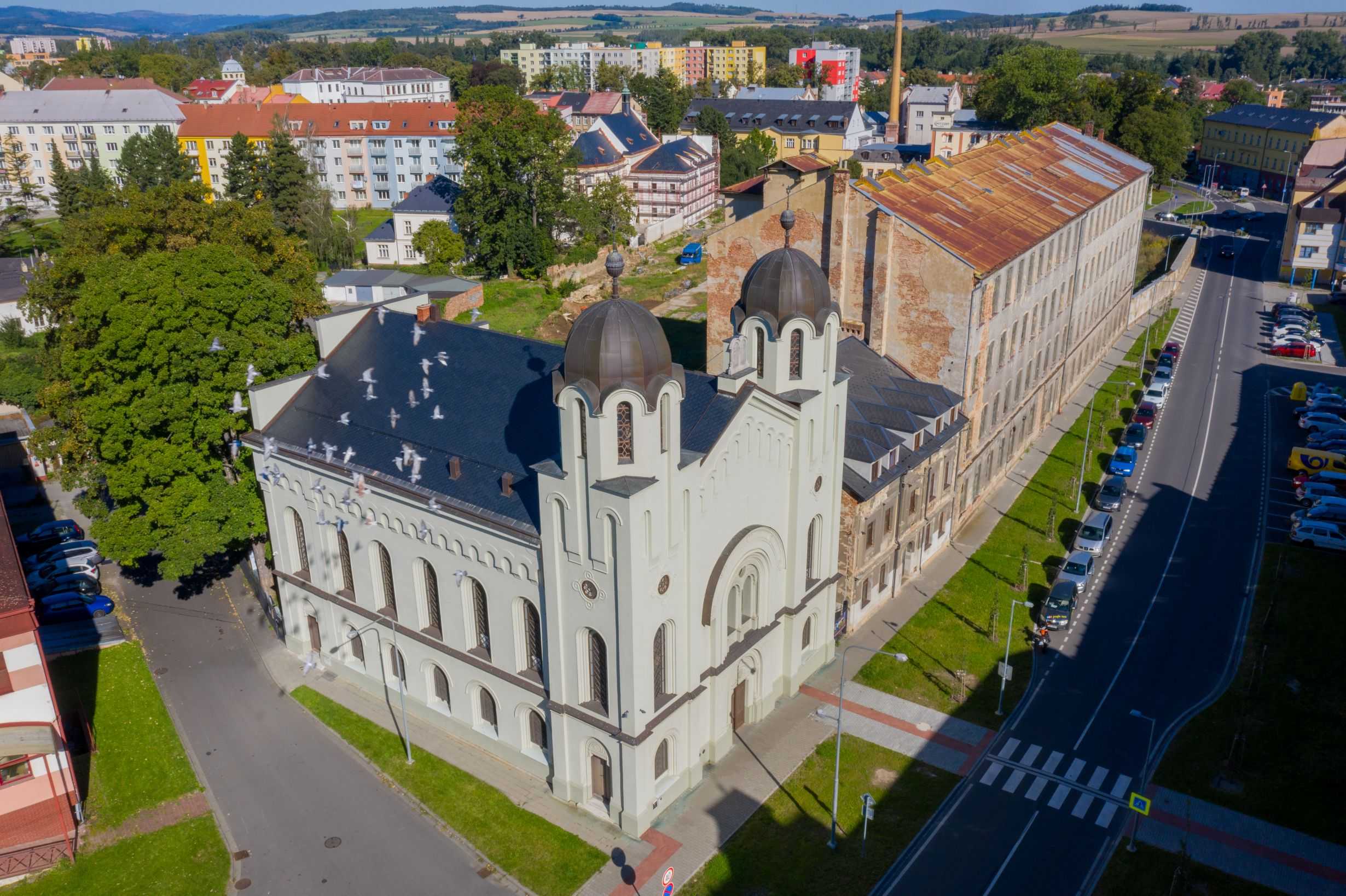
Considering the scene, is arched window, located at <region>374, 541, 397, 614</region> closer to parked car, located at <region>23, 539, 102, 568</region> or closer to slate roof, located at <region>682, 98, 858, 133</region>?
parked car, located at <region>23, 539, 102, 568</region>

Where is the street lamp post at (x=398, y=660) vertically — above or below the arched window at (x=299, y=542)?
below

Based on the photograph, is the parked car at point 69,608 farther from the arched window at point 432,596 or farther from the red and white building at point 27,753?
the arched window at point 432,596

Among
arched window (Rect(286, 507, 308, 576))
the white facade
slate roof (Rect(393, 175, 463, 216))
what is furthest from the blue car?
slate roof (Rect(393, 175, 463, 216))

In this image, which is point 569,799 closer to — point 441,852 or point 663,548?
point 441,852

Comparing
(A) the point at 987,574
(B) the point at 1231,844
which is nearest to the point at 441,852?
(B) the point at 1231,844

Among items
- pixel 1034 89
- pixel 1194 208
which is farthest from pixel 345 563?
pixel 1034 89

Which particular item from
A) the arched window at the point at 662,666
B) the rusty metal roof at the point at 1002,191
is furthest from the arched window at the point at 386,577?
the rusty metal roof at the point at 1002,191
